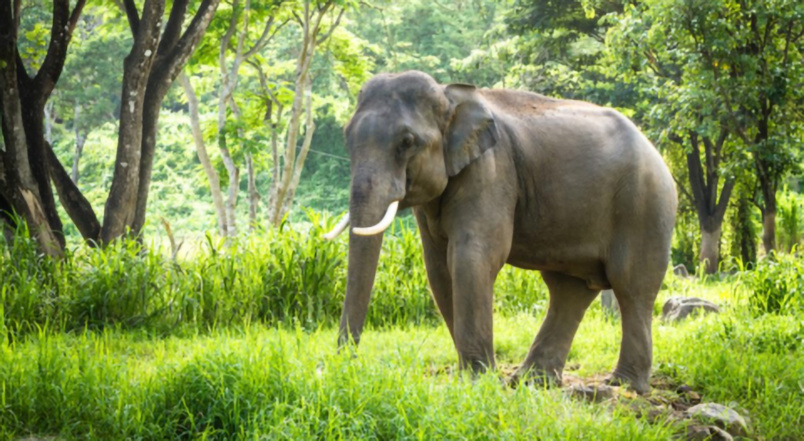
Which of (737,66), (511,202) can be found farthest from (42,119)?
(737,66)

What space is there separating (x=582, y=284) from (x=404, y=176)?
1623 mm

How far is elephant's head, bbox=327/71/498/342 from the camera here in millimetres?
4973

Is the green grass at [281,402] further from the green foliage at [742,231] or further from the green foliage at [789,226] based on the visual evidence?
the green foliage at [742,231]

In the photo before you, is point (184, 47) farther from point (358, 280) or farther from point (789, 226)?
point (789, 226)

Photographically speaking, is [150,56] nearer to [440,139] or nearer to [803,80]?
[440,139]

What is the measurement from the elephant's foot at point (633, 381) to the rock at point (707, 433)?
2.71 feet

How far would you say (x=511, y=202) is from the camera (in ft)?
17.8

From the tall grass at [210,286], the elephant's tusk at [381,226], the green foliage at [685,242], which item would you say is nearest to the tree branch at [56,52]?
the tall grass at [210,286]

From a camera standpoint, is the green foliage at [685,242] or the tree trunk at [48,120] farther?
the tree trunk at [48,120]

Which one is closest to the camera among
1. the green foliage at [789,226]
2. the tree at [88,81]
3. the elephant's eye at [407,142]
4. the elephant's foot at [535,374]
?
the elephant's eye at [407,142]

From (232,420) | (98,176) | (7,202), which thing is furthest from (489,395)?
(98,176)

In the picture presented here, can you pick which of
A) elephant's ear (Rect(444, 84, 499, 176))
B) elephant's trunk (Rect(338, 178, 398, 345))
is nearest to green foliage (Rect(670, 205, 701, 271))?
elephant's ear (Rect(444, 84, 499, 176))

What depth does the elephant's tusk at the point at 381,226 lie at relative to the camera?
4777mm

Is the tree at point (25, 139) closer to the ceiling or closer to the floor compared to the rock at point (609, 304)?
closer to the ceiling
